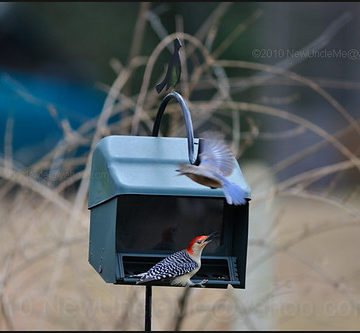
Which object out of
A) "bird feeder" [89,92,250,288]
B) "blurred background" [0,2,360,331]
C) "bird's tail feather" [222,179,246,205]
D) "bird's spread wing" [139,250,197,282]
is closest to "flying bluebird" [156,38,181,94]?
"bird feeder" [89,92,250,288]

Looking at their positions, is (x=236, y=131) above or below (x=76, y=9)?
below

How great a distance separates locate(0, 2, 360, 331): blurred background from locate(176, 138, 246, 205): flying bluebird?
2.86ft

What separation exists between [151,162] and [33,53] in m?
5.67

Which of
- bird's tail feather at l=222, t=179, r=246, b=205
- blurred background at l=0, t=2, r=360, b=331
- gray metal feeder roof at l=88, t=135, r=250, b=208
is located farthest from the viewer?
blurred background at l=0, t=2, r=360, b=331

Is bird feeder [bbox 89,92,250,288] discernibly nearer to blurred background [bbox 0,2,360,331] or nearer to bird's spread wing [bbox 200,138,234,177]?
bird's spread wing [bbox 200,138,234,177]

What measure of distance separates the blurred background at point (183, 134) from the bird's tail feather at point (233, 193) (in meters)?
0.94

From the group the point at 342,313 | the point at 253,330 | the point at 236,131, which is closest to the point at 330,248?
the point at 342,313

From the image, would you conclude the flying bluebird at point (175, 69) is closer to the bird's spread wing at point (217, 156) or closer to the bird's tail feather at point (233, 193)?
the bird's spread wing at point (217, 156)

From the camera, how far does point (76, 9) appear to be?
791cm

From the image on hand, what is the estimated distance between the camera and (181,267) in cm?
211

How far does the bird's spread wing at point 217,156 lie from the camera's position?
2092 millimetres

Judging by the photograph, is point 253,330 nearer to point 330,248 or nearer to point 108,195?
point 108,195

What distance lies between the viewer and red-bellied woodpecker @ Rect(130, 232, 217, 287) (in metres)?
2.08

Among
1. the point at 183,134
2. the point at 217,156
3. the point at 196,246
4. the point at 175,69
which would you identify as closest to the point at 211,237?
the point at 196,246
